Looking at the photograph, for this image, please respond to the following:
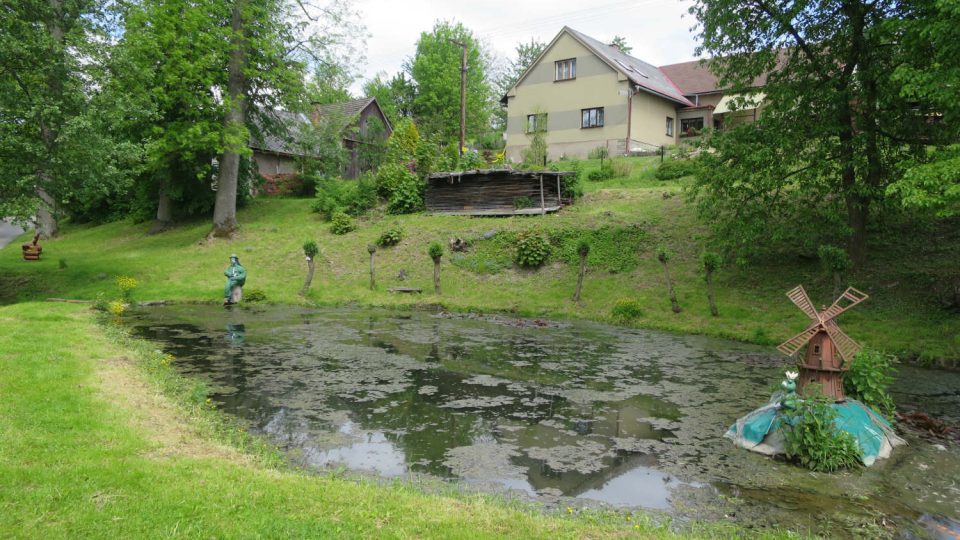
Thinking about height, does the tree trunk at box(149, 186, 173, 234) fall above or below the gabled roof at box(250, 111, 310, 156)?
below

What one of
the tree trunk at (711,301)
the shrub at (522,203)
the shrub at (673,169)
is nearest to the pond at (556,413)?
the tree trunk at (711,301)

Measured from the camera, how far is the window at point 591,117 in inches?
1692

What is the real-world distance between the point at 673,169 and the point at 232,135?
22669 millimetres

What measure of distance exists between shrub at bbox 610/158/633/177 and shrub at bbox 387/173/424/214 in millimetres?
10930

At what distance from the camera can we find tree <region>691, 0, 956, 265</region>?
17500 millimetres

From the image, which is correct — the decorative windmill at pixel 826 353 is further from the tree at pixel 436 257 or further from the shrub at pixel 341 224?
the shrub at pixel 341 224

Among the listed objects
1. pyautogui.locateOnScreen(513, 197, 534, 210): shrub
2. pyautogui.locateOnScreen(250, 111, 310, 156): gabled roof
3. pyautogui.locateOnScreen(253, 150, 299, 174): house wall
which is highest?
pyautogui.locateOnScreen(250, 111, 310, 156): gabled roof

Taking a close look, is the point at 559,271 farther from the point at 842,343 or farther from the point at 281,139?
the point at 281,139

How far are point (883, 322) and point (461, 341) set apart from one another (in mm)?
11525

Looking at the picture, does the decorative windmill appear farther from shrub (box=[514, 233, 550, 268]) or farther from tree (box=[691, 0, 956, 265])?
shrub (box=[514, 233, 550, 268])

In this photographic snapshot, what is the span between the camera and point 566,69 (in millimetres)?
44406

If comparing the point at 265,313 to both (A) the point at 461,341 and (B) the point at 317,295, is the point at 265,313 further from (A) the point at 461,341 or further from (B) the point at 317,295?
(A) the point at 461,341

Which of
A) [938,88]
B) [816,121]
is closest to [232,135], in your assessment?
[816,121]

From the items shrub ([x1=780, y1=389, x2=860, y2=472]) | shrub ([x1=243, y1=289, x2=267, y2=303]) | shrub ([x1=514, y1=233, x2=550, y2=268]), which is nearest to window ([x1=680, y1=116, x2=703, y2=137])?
shrub ([x1=514, y1=233, x2=550, y2=268])
